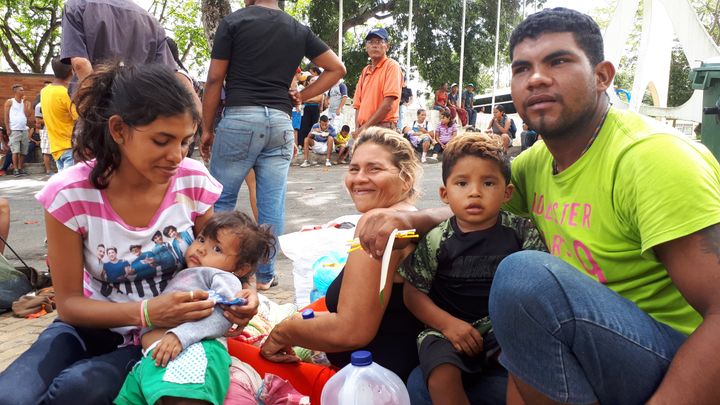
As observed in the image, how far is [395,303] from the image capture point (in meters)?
2.23

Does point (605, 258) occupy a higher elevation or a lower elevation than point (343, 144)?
higher

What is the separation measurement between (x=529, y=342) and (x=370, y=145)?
1.15m

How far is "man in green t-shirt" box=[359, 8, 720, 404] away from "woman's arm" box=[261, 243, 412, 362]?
0.16m

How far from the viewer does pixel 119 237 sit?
6.96 feet

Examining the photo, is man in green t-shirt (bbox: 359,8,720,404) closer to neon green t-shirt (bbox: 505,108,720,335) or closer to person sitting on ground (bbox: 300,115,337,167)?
neon green t-shirt (bbox: 505,108,720,335)

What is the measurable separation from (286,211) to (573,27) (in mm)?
6072

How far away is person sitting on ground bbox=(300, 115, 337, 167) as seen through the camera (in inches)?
528

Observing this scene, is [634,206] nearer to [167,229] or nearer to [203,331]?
[203,331]

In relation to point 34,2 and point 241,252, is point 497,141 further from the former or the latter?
point 34,2

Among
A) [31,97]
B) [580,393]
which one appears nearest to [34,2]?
[31,97]

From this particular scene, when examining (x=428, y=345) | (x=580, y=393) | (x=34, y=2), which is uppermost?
(x=34, y=2)

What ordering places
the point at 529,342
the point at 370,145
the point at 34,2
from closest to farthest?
the point at 529,342
the point at 370,145
the point at 34,2

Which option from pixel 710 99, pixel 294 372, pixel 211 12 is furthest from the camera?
pixel 211 12

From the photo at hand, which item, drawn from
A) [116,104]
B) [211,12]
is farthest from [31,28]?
[116,104]
